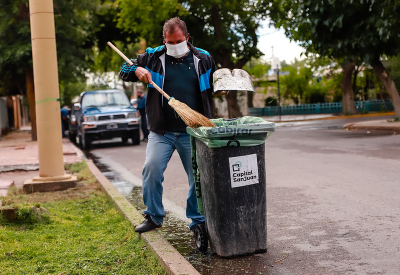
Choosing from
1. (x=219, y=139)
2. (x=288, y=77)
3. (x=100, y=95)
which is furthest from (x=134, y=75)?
(x=288, y=77)

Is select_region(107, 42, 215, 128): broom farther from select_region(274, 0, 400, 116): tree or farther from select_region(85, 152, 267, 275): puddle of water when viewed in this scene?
select_region(274, 0, 400, 116): tree

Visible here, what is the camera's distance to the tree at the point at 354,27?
1595 centimetres

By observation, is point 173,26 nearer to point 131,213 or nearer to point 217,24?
point 131,213

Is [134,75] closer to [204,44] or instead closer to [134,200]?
[134,200]

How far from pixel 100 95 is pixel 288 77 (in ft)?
96.4

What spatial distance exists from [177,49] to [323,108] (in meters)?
37.7

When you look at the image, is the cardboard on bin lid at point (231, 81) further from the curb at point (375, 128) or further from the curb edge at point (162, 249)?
the curb at point (375, 128)

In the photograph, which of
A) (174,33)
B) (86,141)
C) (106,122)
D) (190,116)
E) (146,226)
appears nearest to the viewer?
(190,116)

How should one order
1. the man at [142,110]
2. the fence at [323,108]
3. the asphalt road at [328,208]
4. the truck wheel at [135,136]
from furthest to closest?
the fence at [323,108]
the man at [142,110]
the truck wheel at [135,136]
the asphalt road at [328,208]

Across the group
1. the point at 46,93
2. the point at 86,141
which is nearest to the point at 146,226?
the point at 46,93

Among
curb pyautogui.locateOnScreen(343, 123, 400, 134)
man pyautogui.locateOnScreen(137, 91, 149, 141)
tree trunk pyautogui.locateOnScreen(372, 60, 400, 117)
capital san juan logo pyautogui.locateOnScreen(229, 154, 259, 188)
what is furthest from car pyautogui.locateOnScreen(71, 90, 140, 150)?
capital san juan logo pyautogui.locateOnScreen(229, 154, 259, 188)

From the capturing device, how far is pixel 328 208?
568 centimetres

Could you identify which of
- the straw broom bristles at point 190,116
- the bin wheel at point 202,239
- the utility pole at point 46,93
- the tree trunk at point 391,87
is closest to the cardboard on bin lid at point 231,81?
the straw broom bristles at point 190,116

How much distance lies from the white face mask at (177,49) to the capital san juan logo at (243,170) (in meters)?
1.13
